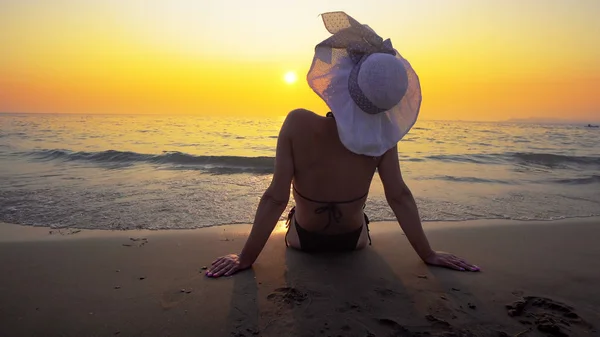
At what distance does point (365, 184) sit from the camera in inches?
97.2

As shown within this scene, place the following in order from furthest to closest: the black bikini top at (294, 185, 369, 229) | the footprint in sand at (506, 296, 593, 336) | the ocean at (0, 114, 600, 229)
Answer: the ocean at (0, 114, 600, 229) < the black bikini top at (294, 185, 369, 229) < the footprint in sand at (506, 296, 593, 336)

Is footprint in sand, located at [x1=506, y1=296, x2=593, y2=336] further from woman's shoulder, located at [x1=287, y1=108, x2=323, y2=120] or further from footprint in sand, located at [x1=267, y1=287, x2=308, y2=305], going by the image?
woman's shoulder, located at [x1=287, y1=108, x2=323, y2=120]

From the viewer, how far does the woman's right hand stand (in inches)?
98.9

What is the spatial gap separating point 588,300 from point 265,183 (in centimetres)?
528

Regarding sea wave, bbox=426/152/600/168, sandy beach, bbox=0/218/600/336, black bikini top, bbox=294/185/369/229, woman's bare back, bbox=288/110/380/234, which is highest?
woman's bare back, bbox=288/110/380/234

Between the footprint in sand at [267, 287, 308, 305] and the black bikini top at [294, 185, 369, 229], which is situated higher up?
the black bikini top at [294, 185, 369, 229]

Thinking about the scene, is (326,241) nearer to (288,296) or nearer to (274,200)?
(274,200)

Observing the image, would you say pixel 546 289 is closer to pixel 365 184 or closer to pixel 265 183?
pixel 365 184

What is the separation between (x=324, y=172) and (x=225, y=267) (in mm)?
871

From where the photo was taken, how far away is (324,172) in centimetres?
235

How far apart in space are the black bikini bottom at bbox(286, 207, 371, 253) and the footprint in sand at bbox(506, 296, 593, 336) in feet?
3.54

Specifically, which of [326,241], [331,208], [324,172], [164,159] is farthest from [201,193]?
[164,159]

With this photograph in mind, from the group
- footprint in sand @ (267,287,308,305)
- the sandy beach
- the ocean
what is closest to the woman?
the sandy beach

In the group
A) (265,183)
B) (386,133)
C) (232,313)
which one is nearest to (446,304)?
(386,133)
